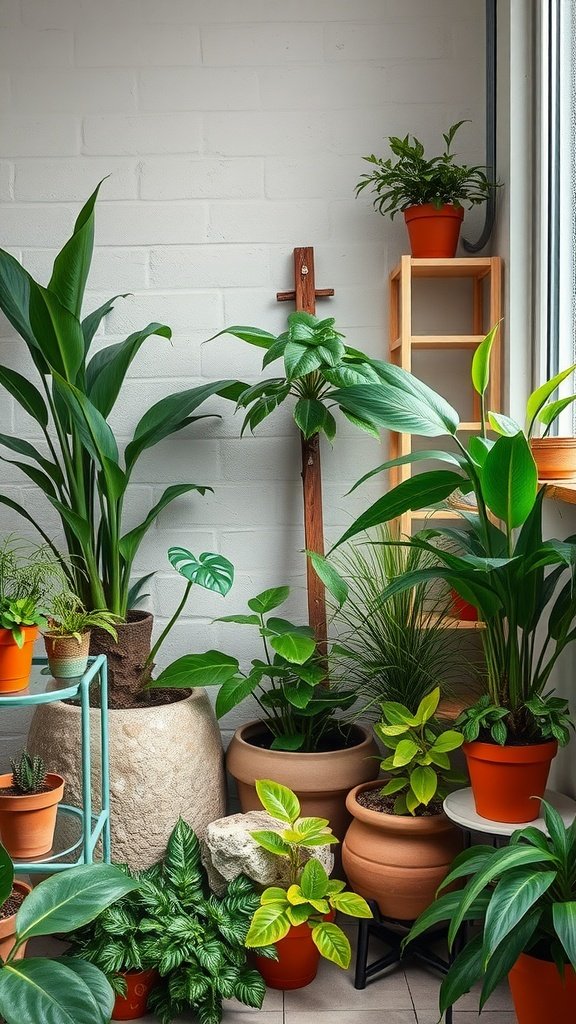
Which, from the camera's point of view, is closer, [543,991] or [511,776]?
[543,991]

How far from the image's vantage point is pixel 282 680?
2365 mm

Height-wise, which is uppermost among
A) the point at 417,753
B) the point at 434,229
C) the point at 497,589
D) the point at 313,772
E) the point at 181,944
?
the point at 434,229

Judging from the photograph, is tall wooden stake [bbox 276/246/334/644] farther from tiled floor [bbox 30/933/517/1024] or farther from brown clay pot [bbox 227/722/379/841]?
tiled floor [bbox 30/933/517/1024]

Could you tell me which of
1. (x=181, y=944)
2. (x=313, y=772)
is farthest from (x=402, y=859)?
(x=181, y=944)

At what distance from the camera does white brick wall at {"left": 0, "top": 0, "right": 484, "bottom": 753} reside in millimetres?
2549

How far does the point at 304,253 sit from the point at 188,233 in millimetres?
326

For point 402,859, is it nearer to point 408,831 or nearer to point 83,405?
point 408,831

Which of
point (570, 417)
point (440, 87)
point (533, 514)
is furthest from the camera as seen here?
point (440, 87)

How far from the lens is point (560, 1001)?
144 cm

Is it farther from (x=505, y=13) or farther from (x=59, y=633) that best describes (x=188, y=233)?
(x=59, y=633)

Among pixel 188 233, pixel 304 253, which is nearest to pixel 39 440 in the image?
pixel 188 233

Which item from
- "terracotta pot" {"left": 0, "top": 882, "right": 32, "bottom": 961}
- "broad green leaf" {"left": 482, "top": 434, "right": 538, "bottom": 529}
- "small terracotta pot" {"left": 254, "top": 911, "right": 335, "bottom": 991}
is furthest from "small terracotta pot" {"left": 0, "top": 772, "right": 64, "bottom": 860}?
"broad green leaf" {"left": 482, "top": 434, "right": 538, "bottom": 529}

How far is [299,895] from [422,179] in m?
1.69

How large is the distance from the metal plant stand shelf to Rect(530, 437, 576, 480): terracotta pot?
40.9 inches
